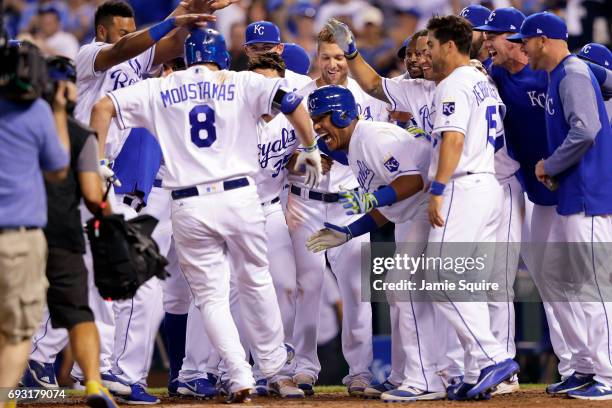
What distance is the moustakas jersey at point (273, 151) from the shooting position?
7387 millimetres

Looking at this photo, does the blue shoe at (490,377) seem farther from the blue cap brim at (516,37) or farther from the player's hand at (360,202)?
the blue cap brim at (516,37)

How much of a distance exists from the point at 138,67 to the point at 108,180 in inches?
50.2

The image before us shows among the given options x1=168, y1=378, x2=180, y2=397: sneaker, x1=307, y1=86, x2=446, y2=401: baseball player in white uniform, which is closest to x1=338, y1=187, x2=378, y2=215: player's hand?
x1=307, y1=86, x2=446, y2=401: baseball player in white uniform

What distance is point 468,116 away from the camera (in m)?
6.35

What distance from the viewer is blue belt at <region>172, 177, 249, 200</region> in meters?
6.35

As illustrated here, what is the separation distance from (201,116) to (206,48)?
0.47m

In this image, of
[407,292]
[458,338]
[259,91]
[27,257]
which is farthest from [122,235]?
[458,338]

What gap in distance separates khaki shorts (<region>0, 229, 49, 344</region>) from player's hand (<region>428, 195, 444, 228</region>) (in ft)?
7.77

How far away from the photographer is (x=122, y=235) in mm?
5535

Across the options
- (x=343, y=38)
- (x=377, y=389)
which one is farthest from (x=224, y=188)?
(x=377, y=389)

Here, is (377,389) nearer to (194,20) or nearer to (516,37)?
(516,37)

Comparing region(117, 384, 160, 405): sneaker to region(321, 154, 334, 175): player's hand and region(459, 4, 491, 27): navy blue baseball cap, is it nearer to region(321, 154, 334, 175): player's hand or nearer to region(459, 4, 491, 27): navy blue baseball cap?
region(321, 154, 334, 175): player's hand

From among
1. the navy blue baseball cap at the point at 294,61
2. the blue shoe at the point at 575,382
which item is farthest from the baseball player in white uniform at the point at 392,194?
the navy blue baseball cap at the point at 294,61

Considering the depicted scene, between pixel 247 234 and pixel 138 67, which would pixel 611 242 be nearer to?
pixel 247 234
